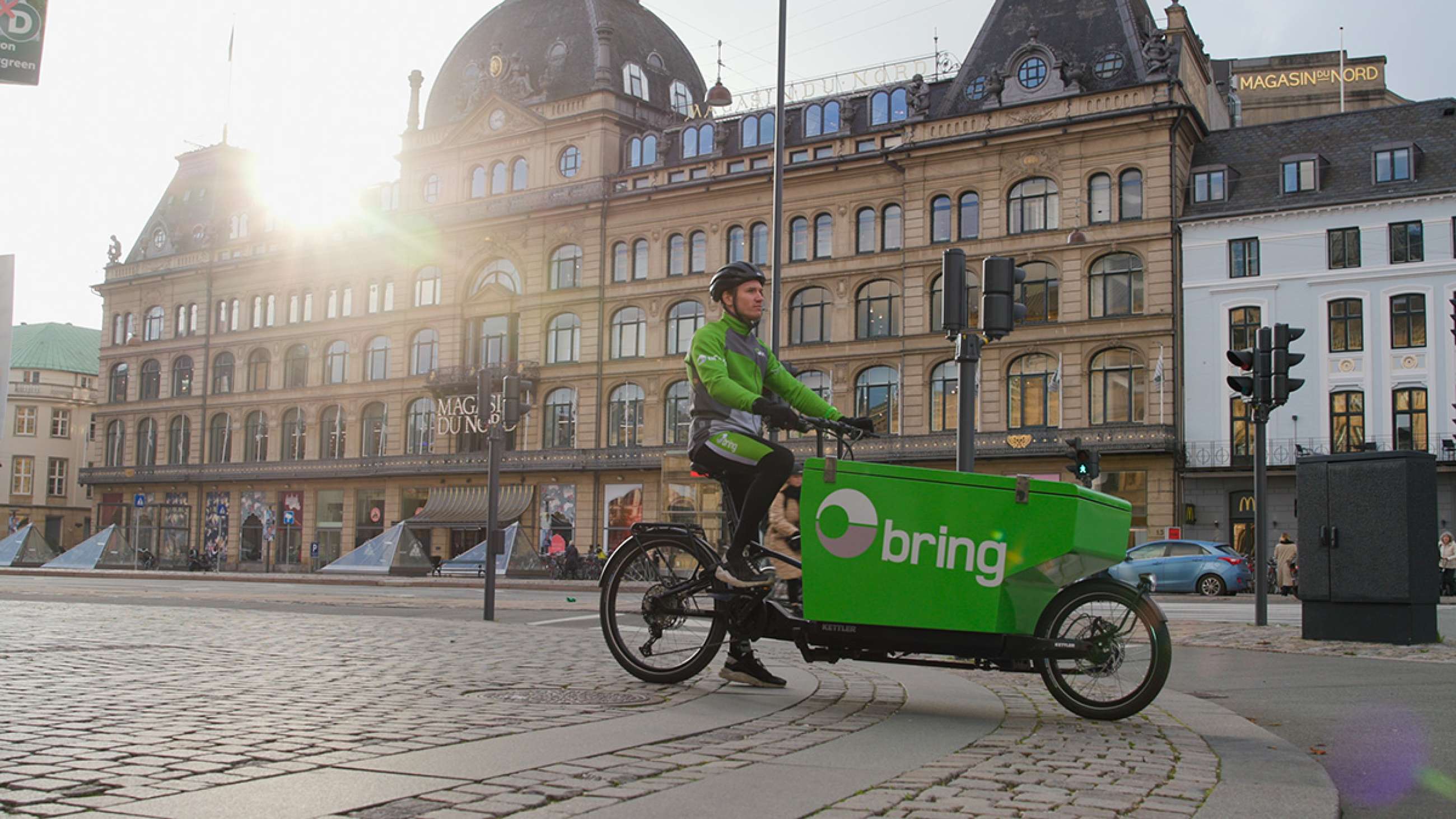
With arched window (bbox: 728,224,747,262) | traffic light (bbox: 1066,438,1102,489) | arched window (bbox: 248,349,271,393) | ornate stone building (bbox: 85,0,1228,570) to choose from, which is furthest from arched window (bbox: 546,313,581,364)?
traffic light (bbox: 1066,438,1102,489)

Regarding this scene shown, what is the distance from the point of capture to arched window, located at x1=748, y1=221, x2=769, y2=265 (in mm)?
51938

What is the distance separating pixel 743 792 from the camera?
15.0ft

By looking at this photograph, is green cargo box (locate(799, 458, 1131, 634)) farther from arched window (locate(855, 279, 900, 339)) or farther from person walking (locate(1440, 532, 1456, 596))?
arched window (locate(855, 279, 900, 339))

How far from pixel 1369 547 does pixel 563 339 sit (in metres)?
45.8

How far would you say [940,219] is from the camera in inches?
1874

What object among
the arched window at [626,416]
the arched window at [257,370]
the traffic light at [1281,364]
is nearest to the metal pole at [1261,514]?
the traffic light at [1281,364]

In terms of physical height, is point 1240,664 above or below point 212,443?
below

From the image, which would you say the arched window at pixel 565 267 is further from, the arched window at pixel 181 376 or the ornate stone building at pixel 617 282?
the arched window at pixel 181 376

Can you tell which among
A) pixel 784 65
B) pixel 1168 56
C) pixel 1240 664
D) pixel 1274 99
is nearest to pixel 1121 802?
pixel 1240 664

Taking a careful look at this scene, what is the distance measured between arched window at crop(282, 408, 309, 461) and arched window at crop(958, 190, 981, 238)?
3315 centimetres

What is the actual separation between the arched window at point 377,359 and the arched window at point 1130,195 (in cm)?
3298

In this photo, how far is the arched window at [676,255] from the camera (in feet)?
177

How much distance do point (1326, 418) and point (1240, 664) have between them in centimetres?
3249

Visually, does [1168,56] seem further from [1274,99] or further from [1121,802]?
[1121,802]
